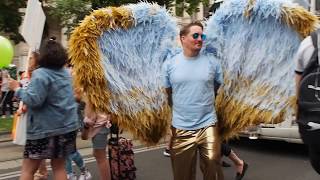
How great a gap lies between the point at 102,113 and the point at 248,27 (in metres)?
1.36

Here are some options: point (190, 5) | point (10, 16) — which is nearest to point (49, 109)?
point (190, 5)

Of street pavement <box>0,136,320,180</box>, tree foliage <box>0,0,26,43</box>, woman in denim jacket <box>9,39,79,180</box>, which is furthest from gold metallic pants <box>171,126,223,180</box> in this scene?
tree foliage <box>0,0,26,43</box>

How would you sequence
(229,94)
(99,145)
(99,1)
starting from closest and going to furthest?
(229,94) → (99,145) → (99,1)

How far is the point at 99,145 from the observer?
18.1ft

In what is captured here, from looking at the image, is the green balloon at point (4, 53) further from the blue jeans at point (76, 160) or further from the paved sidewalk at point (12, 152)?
the paved sidewalk at point (12, 152)

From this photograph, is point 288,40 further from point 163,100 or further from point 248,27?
point 163,100

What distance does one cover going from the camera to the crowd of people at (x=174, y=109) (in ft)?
13.1

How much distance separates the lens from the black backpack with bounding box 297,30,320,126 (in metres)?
2.84

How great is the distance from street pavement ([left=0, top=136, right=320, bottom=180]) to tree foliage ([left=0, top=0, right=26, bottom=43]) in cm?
954

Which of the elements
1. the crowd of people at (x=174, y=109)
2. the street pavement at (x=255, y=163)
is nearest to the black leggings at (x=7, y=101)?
the street pavement at (x=255, y=163)

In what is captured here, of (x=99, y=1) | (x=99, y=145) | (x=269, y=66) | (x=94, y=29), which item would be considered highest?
(x=99, y=1)

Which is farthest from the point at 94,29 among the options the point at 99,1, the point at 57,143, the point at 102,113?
the point at 99,1

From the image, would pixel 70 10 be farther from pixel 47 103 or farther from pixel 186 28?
pixel 186 28

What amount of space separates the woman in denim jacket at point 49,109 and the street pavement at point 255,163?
143 cm
